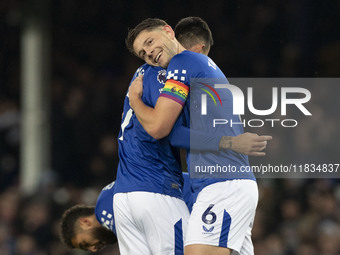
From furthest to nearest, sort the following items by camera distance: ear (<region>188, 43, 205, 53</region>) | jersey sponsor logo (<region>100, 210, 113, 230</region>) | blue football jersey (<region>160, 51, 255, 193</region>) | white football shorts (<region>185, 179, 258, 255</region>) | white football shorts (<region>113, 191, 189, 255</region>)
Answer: ear (<region>188, 43, 205, 53</region>) < jersey sponsor logo (<region>100, 210, 113, 230</region>) < white football shorts (<region>113, 191, 189, 255</region>) < blue football jersey (<region>160, 51, 255, 193</region>) < white football shorts (<region>185, 179, 258, 255</region>)

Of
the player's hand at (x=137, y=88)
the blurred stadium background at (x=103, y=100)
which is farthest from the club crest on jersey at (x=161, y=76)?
the blurred stadium background at (x=103, y=100)

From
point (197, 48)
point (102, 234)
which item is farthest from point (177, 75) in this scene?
point (102, 234)

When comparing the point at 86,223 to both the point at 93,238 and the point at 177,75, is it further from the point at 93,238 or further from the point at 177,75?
the point at 177,75

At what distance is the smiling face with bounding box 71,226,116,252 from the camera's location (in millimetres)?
4363

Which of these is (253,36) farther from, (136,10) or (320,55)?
(136,10)

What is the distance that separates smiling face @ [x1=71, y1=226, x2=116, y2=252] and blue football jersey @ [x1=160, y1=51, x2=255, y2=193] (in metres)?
0.97

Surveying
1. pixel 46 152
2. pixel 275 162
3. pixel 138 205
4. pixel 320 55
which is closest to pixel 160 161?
pixel 138 205

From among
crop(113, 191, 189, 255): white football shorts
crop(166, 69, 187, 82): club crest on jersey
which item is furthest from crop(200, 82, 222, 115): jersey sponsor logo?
crop(113, 191, 189, 255): white football shorts

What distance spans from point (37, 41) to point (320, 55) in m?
3.82

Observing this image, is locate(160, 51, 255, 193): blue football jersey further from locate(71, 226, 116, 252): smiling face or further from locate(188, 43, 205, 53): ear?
locate(71, 226, 116, 252): smiling face

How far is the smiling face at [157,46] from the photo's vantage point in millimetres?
3785

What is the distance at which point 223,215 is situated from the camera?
3498 millimetres

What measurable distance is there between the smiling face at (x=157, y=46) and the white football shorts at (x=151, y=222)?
0.73 meters

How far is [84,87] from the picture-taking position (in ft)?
30.8
